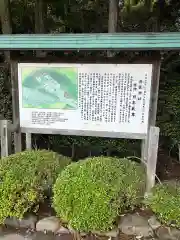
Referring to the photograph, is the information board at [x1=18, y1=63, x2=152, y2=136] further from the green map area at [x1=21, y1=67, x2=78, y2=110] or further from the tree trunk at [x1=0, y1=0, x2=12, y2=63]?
the tree trunk at [x1=0, y1=0, x2=12, y2=63]

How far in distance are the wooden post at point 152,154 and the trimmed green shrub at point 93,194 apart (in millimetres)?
374

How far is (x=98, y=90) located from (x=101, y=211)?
5.86ft

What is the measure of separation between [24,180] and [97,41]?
1.99 metres

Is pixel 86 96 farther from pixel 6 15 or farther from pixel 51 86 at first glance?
pixel 6 15

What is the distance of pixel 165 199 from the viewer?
3.40 m

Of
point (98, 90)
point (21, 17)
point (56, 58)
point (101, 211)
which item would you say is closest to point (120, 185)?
point (101, 211)

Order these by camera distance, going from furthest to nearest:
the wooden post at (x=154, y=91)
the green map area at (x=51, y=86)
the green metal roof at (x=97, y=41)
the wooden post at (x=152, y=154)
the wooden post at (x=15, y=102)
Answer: the wooden post at (x=15, y=102)
the green map area at (x=51, y=86)
the wooden post at (x=154, y=91)
the wooden post at (x=152, y=154)
the green metal roof at (x=97, y=41)

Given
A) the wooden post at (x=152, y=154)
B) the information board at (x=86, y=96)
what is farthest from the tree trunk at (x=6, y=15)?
the wooden post at (x=152, y=154)

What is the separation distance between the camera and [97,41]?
11.5ft

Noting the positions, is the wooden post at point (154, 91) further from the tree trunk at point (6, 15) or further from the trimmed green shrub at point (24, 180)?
the tree trunk at point (6, 15)

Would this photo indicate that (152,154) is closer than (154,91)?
Yes

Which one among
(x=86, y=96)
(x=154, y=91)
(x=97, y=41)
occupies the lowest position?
(x=86, y=96)

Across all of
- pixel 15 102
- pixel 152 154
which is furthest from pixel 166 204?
pixel 15 102

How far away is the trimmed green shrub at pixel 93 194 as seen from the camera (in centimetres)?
313
